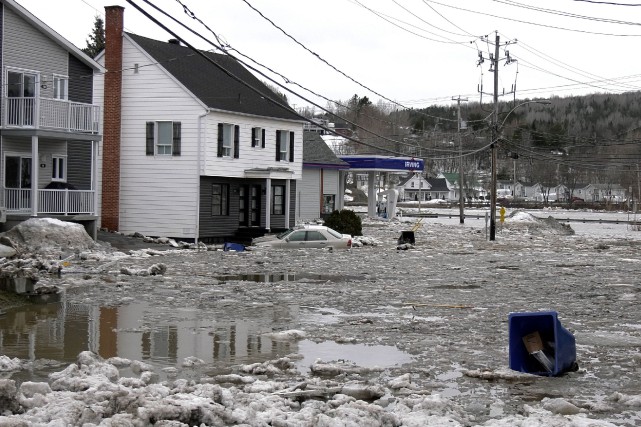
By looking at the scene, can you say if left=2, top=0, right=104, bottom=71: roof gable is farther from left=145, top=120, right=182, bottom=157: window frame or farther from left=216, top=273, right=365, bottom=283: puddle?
left=216, top=273, right=365, bottom=283: puddle

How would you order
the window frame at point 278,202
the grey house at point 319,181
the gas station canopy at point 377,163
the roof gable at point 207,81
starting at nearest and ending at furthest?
the roof gable at point 207,81 < the window frame at point 278,202 < the grey house at point 319,181 < the gas station canopy at point 377,163

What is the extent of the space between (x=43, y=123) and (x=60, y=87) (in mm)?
3399

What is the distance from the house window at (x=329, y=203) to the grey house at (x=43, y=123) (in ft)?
93.2

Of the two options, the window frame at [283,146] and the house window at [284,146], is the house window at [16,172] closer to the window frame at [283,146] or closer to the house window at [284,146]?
the house window at [284,146]

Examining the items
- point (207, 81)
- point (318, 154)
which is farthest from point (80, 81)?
point (318, 154)

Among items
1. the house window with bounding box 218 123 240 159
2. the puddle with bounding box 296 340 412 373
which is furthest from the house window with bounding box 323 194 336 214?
the puddle with bounding box 296 340 412 373

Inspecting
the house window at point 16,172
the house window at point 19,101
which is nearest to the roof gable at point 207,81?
the house window at point 19,101

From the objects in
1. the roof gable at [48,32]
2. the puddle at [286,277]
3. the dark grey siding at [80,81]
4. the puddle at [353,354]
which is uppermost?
the roof gable at [48,32]

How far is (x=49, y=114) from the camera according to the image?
36.3 m

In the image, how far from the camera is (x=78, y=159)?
39812mm

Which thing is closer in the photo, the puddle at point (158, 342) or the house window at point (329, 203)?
the puddle at point (158, 342)

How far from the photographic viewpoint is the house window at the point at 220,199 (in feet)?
146

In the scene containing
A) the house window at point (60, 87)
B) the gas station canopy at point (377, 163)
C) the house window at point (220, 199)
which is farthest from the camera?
the gas station canopy at point (377, 163)

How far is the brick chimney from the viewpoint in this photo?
44.2 metres
